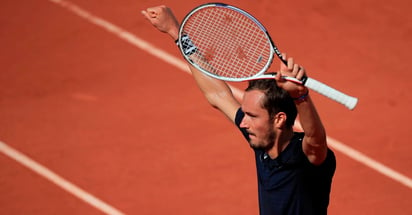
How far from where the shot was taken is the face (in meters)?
5.55

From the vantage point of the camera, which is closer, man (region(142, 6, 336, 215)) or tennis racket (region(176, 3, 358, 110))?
man (region(142, 6, 336, 215))

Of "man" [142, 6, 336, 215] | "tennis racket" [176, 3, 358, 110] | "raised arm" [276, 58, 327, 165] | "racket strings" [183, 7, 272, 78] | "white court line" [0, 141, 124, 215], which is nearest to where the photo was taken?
"raised arm" [276, 58, 327, 165]

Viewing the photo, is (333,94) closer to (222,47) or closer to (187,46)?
(187,46)

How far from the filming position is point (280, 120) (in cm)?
555

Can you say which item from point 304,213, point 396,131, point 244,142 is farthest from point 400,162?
point 304,213

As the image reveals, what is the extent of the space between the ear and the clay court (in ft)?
12.3

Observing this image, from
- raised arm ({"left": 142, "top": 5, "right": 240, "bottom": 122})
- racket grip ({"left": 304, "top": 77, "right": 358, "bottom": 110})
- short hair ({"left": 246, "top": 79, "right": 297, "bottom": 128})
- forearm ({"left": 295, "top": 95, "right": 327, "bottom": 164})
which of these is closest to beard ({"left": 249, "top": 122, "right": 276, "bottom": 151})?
short hair ({"left": 246, "top": 79, "right": 297, "bottom": 128})

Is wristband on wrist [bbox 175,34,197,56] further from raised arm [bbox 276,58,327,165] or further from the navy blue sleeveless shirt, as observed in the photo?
raised arm [bbox 276,58,327,165]

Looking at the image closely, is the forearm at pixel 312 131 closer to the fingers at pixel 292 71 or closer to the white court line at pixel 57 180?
the fingers at pixel 292 71

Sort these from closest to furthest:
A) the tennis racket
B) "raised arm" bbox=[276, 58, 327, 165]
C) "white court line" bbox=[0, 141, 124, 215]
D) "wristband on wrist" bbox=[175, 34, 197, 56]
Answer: "raised arm" bbox=[276, 58, 327, 165], the tennis racket, "wristband on wrist" bbox=[175, 34, 197, 56], "white court line" bbox=[0, 141, 124, 215]

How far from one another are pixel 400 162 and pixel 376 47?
2.75 meters

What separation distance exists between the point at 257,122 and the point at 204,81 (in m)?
1.18

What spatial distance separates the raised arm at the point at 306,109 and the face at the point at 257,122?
39cm

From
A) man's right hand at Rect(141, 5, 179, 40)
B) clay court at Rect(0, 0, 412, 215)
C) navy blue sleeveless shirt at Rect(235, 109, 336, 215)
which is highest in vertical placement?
man's right hand at Rect(141, 5, 179, 40)
